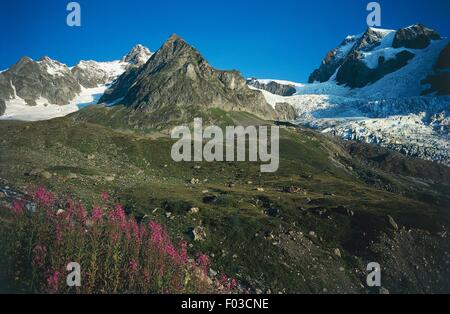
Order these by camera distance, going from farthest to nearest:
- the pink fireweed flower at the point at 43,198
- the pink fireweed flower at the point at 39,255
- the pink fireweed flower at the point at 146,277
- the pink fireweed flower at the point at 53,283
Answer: the pink fireweed flower at the point at 43,198, the pink fireweed flower at the point at 146,277, the pink fireweed flower at the point at 39,255, the pink fireweed flower at the point at 53,283

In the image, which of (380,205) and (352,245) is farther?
(380,205)

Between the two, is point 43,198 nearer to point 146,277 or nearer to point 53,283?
point 53,283

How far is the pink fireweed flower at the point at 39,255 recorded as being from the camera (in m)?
15.6

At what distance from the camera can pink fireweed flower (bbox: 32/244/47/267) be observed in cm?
1562

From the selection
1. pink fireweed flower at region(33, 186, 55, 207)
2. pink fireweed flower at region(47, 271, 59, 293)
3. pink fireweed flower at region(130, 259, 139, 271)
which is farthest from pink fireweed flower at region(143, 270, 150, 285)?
pink fireweed flower at region(33, 186, 55, 207)

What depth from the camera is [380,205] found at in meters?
57.9

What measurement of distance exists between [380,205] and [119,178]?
1412 inches

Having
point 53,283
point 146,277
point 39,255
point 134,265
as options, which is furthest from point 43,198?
point 146,277

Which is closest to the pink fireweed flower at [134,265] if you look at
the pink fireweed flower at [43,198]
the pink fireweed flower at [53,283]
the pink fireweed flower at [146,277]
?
the pink fireweed flower at [146,277]

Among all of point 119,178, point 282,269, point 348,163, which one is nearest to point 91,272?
point 282,269

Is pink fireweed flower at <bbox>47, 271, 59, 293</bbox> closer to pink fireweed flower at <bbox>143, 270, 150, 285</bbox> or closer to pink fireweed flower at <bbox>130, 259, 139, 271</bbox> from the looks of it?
pink fireweed flower at <bbox>130, 259, 139, 271</bbox>

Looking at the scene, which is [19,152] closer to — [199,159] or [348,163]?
[199,159]

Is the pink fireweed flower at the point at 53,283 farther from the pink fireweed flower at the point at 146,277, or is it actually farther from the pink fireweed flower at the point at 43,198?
the pink fireweed flower at the point at 43,198

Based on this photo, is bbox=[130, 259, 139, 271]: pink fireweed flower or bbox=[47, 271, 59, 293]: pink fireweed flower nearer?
bbox=[47, 271, 59, 293]: pink fireweed flower
